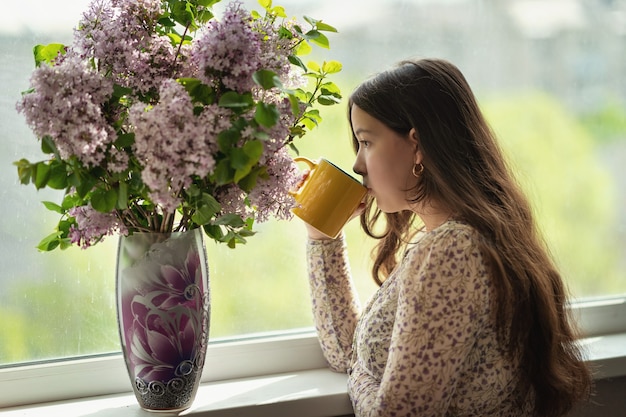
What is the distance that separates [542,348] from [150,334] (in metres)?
0.64

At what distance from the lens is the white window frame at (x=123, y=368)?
136 cm

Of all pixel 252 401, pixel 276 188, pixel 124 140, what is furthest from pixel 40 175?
pixel 252 401

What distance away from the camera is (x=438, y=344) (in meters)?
1.15

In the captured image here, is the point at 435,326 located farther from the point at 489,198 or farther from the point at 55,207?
the point at 55,207

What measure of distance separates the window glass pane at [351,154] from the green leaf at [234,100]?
477 millimetres

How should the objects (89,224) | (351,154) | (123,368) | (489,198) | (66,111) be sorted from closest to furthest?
(66,111) → (89,224) → (489,198) → (123,368) → (351,154)

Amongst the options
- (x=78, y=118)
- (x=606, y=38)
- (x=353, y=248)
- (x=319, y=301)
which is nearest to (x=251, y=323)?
(x=319, y=301)

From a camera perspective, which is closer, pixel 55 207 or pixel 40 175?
pixel 40 175

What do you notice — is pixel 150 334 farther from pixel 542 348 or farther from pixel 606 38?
pixel 606 38

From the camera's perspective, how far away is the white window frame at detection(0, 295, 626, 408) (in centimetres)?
136

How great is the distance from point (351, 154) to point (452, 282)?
0.50 meters

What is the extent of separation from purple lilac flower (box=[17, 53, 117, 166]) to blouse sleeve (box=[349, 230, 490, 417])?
0.52m

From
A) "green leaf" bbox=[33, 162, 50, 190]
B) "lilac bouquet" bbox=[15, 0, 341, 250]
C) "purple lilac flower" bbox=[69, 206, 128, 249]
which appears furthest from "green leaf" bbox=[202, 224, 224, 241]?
"green leaf" bbox=[33, 162, 50, 190]

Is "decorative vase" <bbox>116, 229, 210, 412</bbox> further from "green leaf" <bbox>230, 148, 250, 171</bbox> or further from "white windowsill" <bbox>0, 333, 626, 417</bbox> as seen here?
"green leaf" <bbox>230, 148, 250, 171</bbox>
